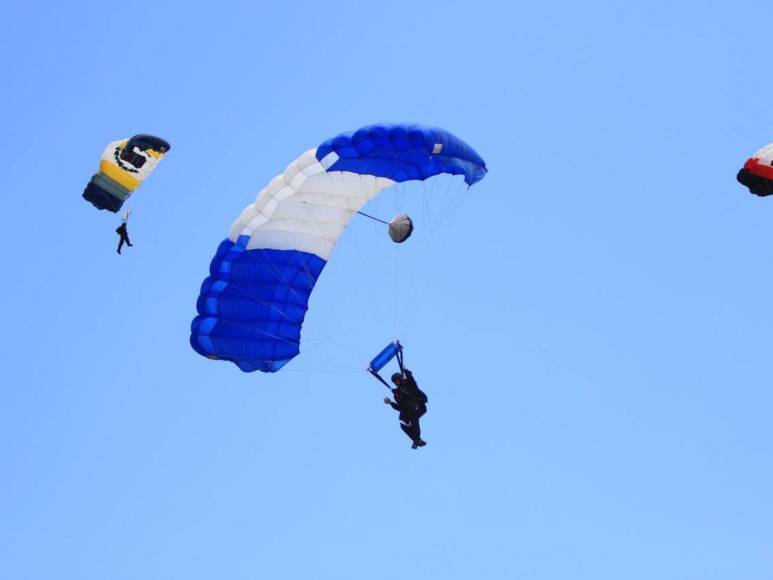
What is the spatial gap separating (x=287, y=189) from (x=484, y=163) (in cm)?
326

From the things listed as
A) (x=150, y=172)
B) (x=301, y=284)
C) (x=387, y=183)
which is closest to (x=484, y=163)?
(x=387, y=183)

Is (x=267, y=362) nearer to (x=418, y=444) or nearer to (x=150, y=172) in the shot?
(x=418, y=444)

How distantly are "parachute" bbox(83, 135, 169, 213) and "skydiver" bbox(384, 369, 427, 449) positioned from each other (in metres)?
8.62

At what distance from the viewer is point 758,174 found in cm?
2692

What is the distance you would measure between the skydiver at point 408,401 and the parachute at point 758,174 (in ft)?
20.6

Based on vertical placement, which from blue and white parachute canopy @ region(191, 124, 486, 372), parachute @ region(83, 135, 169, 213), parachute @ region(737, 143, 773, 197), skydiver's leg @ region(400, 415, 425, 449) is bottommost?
skydiver's leg @ region(400, 415, 425, 449)

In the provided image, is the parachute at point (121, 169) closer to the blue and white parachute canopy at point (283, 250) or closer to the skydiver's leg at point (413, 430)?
the blue and white parachute canopy at point (283, 250)

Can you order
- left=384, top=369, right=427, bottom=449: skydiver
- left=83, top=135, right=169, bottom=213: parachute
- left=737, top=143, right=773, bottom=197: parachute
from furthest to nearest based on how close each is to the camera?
1. left=83, top=135, right=169, bottom=213: parachute
2. left=737, top=143, right=773, bottom=197: parachute
3. left=384, top=369, right=427, bottom=449: skydiver

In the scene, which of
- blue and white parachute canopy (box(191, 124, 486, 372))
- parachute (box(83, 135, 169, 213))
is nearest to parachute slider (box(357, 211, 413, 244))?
blue and white parachute canopy (box(191, 124, 486, 372))

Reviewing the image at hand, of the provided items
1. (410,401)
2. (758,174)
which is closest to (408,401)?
(410,401)

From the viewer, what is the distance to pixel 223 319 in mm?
26906

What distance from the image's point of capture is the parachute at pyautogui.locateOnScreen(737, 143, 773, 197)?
88.1 feet

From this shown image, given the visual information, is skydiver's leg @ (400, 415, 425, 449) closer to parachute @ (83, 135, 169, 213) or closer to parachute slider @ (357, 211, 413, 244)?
parachute slider @ (357, 211, 413, 244)

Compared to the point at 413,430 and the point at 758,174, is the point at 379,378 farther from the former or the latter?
the point at 758,174
